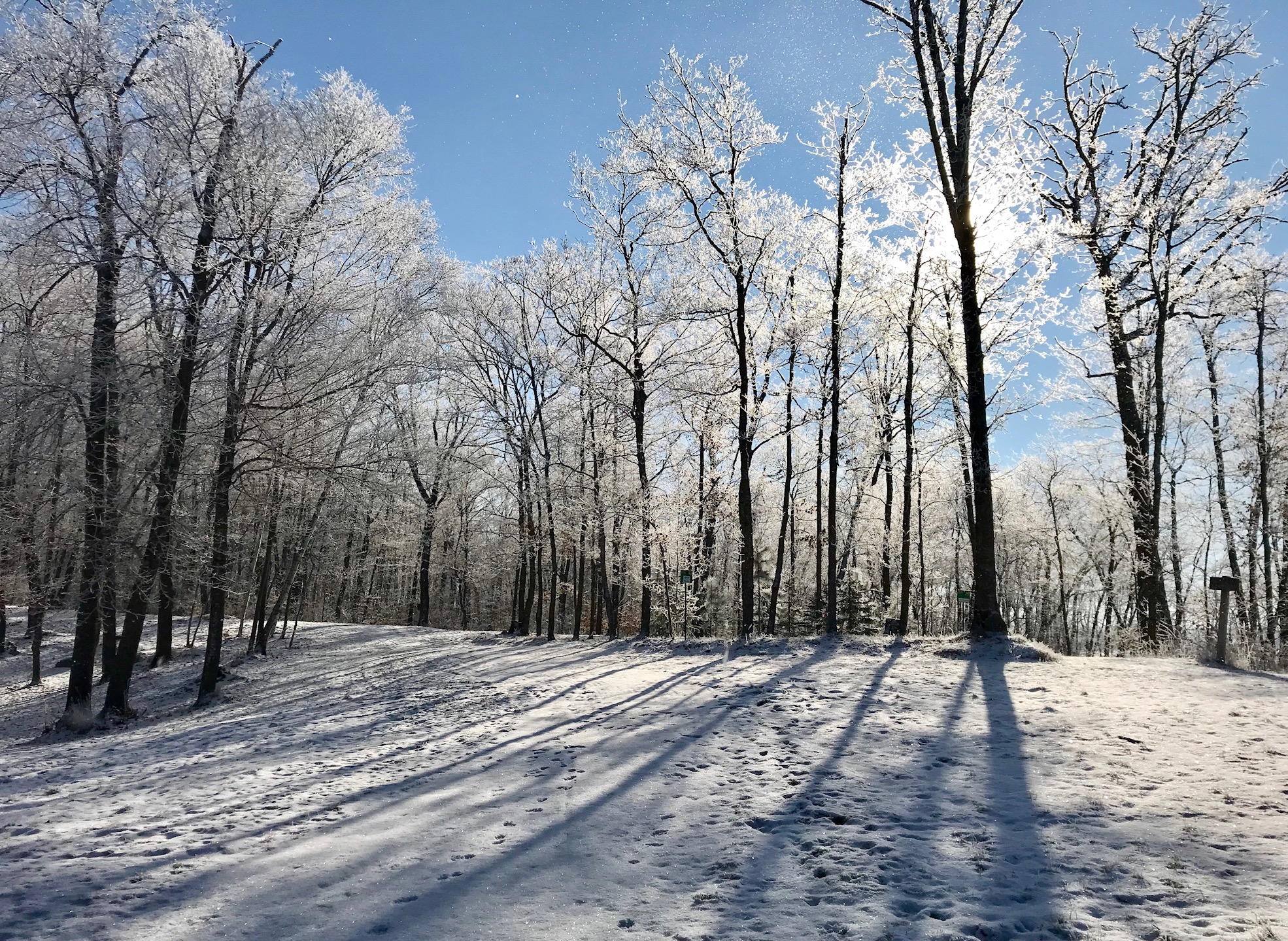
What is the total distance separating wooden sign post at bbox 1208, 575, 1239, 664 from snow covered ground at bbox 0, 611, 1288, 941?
90cm

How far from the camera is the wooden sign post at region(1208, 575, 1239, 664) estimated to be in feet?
28.2

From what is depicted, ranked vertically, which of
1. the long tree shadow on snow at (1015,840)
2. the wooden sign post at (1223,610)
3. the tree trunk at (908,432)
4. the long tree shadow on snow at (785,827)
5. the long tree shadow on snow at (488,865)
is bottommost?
the long tree shadow on snow at (488,865)

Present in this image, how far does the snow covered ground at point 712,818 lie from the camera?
11.9 ft

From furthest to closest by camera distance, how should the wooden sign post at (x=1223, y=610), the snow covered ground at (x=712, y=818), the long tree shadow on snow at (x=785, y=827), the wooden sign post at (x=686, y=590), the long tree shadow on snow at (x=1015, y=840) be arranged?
1. the wooden sign post at (x=686, y=590)
2. the wooden sign post at (x=1223, y=610)
3. the long tree shadow on snow at (x=785, y=827)
4. the snow covered ground at (x=712, y=818)
5. the long tree shadow on snow at (x=1015, y=840)

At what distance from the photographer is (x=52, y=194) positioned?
10156 mm

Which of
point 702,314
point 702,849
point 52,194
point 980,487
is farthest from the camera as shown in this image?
point 702,314

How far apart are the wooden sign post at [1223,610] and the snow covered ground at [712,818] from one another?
90 cm

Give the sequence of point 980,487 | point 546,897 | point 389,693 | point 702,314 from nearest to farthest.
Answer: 1. point 546,897
2. point 980,487
3. point 389,693
4. point 702,314

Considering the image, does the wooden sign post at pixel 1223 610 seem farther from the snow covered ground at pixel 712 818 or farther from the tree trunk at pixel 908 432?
the tree trunk at pixel 908 432

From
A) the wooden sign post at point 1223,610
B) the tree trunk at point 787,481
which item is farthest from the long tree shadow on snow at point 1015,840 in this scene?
the tree trunk at point 787,481

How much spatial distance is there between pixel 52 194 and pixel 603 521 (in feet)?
44.5

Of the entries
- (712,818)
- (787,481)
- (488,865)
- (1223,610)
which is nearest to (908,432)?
(787,481)

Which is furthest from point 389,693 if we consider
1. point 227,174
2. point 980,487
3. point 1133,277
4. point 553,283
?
point 1133,277

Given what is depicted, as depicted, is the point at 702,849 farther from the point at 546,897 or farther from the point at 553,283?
the point at 553,283
